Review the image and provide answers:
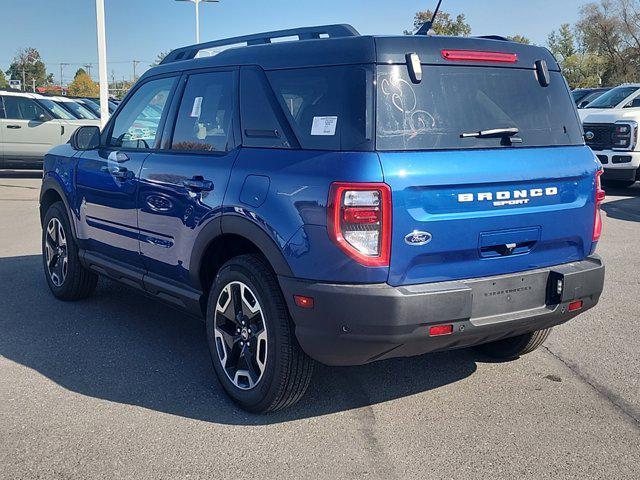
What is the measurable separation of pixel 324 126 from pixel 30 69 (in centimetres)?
9175

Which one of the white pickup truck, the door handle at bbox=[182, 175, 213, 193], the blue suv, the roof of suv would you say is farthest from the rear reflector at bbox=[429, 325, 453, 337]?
the white pickup truck

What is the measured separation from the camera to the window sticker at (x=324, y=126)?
332cm

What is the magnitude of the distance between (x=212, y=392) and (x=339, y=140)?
5.73 feet

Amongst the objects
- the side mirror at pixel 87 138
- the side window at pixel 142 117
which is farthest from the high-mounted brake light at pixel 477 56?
the side mirror at pixel 87 138

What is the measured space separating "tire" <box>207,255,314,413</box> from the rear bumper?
0.17 metres

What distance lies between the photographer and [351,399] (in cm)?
397

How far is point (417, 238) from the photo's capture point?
125 inches

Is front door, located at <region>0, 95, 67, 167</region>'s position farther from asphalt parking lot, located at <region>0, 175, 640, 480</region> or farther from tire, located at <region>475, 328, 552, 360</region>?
tire, located at <region>475, 328, 552, 360</region>

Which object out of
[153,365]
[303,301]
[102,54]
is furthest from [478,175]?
[102,54]

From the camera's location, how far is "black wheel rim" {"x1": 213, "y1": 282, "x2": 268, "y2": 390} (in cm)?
369

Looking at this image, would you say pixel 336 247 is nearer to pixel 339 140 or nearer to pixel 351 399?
pixel 339 140

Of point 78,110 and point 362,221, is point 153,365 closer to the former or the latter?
point 362,221

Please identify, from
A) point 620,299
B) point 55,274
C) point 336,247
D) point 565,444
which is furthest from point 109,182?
point 620,299

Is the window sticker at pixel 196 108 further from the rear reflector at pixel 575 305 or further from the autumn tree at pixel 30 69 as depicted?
the autumn tree at pixel 30 69
